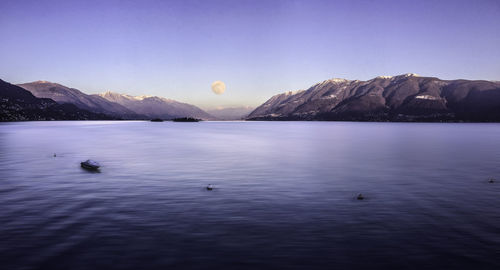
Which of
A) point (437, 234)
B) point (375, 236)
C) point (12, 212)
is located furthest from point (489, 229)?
point (12, 212)

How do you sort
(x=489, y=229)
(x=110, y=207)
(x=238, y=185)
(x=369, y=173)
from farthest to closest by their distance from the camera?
(x=369, y=173) → (x=238, y=185) → (x=110, y=207) → (x=489, y=229)

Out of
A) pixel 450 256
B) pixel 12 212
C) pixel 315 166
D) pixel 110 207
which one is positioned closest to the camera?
pixel 450 256

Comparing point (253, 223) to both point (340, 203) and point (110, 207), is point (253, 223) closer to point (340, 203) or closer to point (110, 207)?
point (340, 203)

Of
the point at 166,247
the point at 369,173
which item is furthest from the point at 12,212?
the point at 369,173

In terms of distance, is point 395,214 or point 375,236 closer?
point 375,236

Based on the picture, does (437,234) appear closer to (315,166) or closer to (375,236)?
(375,236)

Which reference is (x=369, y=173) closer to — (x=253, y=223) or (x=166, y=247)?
(x=253, y=223)

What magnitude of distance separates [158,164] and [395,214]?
45.0 meters

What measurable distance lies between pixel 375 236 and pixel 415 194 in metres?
17.3

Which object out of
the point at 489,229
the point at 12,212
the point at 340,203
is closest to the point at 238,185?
the point at 340,203

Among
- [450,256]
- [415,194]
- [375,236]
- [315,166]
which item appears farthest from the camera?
[315,166]

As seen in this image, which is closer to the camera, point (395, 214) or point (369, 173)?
point (395, 214)

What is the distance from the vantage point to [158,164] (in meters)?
63.1

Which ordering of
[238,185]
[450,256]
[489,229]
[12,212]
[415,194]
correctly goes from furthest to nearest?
[238,185], [415,194], [12,212], [489,229], [450,256]
